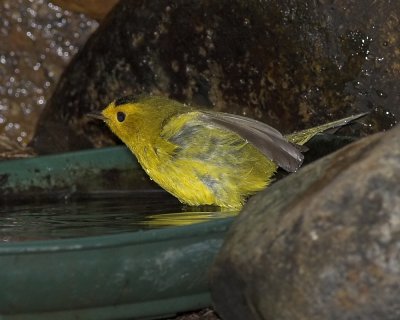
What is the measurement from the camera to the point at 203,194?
18.4ft

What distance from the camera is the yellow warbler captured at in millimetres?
5594

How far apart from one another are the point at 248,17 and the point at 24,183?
191 cm

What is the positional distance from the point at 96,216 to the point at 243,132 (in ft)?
3.20

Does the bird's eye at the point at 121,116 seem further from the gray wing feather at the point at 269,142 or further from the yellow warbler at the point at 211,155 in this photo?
the gray wing feather at the point at 269,142

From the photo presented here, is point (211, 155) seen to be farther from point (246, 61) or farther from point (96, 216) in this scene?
point (246, 61)

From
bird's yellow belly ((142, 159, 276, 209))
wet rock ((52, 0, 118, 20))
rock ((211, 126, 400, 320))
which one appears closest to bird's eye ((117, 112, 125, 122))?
bird's yellow belly ((142, 159, 276, 209))

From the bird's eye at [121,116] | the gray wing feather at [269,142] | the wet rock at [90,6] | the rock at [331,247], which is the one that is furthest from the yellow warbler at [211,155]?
the wet rock at [90,6]

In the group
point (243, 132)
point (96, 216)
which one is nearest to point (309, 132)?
point (243, 132)

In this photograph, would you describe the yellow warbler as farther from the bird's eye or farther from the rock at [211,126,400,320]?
the rock at [211,126,400,320]

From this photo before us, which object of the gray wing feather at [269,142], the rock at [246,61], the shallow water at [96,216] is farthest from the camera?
the rock at [246,61]

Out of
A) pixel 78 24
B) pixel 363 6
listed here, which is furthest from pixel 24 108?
pixel 363 6

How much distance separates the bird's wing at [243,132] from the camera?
5.56 metres

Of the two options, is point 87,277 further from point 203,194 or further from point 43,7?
point 43,7

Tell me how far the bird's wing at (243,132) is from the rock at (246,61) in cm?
102
